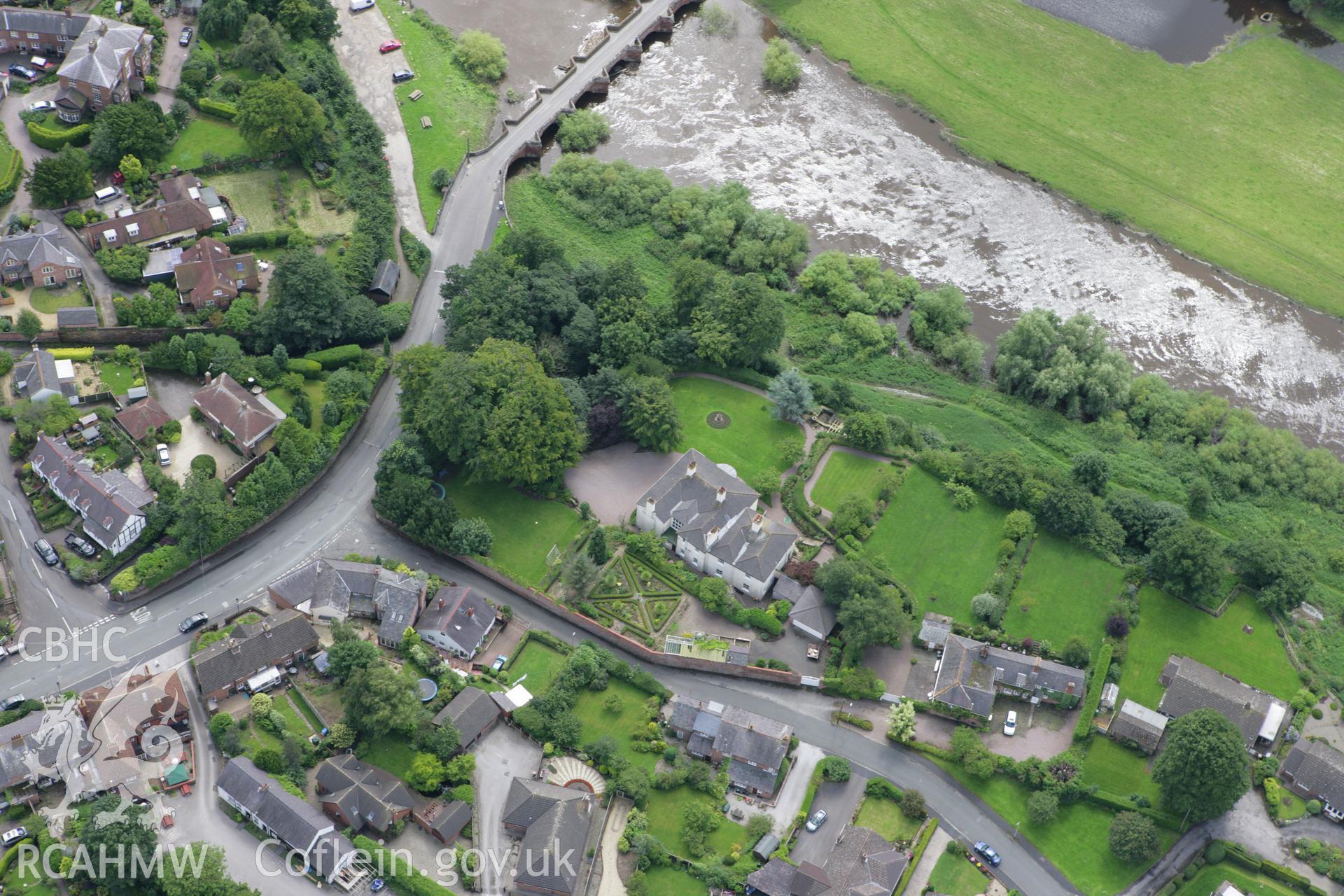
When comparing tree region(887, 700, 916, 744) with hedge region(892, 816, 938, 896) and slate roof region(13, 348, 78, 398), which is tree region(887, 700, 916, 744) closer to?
hedge region(892, 816, 938, 896)

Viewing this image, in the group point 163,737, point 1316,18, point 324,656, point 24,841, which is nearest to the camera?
point 24,841

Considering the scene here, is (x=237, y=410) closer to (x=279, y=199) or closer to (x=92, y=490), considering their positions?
(x=92, y=490)

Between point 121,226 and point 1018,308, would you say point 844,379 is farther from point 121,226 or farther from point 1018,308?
point 121,226

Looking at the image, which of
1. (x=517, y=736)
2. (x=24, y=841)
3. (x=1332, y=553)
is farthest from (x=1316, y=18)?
(x=24, y=841)

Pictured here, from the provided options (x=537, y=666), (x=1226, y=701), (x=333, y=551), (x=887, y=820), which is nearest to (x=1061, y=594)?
(x=1226, y=701)

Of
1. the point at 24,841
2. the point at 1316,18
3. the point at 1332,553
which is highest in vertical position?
the point at 1316,18

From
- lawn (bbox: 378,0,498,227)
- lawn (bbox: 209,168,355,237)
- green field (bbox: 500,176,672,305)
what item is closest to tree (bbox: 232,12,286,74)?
lawn (bbox: 378,0,498,227)

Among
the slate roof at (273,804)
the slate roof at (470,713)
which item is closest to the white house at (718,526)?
the slate roof at (470,713)

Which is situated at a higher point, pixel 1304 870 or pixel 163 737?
pixel 1304 870
